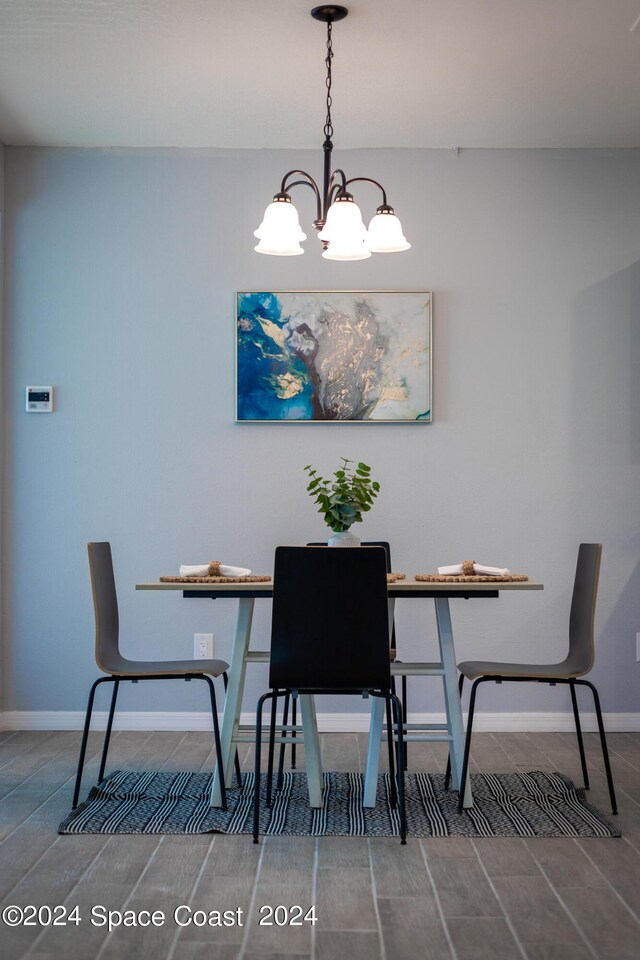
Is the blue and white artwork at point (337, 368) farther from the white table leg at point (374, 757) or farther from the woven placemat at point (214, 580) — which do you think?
A: the white table leg at point (374, 757)

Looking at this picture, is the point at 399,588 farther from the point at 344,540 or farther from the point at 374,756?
the point at 374,756

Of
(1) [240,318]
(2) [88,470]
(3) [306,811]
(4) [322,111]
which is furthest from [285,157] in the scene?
(3) [306,811]

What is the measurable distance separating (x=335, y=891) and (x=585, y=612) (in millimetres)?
1311

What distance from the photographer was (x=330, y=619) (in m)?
2.74

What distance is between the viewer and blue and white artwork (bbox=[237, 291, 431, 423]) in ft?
13.8

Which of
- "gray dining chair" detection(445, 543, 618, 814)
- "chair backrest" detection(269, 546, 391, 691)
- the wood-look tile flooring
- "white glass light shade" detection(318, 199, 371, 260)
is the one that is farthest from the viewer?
"gray dining chair" detection(445, 543, 618, 814)

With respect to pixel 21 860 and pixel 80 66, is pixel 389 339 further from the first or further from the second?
pixel 21 860

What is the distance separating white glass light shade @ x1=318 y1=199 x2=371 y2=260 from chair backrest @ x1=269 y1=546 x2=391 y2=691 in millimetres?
903

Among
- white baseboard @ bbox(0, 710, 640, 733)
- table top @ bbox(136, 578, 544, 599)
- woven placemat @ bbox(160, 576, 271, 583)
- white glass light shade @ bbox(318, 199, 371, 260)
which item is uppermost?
white glass light shade @ bbox(318, 199, 371, 260)

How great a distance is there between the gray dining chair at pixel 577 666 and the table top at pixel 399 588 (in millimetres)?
269

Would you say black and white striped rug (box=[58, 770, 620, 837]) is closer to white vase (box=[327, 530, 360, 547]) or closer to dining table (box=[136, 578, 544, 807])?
dining table (box=[136, 578, 544, 807])

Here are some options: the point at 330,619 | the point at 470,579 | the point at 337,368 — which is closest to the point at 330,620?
the point at 330,619

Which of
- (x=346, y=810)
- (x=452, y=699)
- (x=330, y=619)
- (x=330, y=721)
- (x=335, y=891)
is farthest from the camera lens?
(x=330, y=721)

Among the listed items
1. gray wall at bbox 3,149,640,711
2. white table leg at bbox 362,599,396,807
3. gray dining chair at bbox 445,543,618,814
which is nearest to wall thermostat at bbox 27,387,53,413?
gray wall at bbox 3,149,640,711
